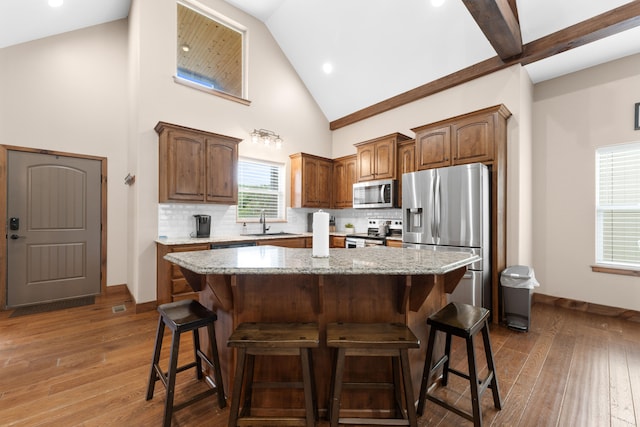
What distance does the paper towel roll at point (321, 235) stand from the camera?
1674 millimetres

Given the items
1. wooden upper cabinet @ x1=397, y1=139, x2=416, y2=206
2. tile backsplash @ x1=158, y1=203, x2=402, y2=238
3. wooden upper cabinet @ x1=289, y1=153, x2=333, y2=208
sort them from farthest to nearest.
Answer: wooden upper cabinet @ x1=289, y1=153, x2=333, y2=208 → wooden upper cabinet @ x1=397, y1=139, x2=416, y2=206 → tile backsplash @ x1=158, y1=203, x2=402, y2=238

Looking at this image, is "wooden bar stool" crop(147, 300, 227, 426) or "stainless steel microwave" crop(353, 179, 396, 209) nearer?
"wooden bar stool" crop(147, 300, 227, 426)

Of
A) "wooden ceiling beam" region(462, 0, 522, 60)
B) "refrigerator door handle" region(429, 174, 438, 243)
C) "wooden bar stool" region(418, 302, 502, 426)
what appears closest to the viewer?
Result: "wooden bar stool" region(418, 302, 502, 426)

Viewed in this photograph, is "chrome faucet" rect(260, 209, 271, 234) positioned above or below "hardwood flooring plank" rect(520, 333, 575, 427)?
above

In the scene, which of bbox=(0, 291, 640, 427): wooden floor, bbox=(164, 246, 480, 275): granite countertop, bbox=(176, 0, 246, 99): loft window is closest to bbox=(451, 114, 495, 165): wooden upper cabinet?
bbox=(0, 291, 640, 427): wooden floor

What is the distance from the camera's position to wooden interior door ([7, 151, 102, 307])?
3717 mm

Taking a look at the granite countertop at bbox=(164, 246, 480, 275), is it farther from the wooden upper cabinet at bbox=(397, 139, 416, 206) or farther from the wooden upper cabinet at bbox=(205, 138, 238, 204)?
the wooden upper cabinet at bbox=(397, 139, 416, 206)

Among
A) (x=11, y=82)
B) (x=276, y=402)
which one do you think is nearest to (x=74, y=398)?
(x=276, y=402)

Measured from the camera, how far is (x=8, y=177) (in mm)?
3645

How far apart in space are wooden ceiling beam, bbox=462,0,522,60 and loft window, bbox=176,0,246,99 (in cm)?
363

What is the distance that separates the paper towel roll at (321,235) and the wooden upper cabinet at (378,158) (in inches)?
132

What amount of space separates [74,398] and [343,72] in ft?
18.2

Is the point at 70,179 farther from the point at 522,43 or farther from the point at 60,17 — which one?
the point at 522,43

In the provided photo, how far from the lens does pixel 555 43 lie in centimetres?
334
